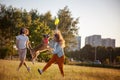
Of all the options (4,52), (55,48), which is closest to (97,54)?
(4,52)

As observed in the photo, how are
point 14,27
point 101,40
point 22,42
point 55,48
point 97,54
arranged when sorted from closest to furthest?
point 55,48 < point 22,42 < point 14,27 < point 101,40 < point 97,54

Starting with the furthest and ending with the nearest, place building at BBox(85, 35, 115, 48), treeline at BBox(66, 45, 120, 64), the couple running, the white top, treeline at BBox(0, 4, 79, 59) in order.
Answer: treeline at BBox(66, 45, 120, 64) < building at BBox(85, 35, 115, 48) < treeline at BBox(0, 4, 79, 59) < the white top < the couple running

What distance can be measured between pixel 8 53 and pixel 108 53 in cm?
2497

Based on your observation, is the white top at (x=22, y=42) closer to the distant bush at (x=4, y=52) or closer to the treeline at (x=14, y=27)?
the treeline at (x=14, y=27)

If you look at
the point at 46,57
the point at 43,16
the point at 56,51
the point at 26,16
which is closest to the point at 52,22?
the point at 43,16

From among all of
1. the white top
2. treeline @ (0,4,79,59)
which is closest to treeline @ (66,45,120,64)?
treeline @ (0,4,79,59)

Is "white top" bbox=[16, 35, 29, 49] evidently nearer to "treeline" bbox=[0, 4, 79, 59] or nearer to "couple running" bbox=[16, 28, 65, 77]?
"couple running" bbox=[16, 28, 65, 77]

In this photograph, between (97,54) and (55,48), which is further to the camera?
(97,54)

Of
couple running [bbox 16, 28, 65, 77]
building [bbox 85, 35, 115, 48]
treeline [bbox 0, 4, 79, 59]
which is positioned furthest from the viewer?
building [bbox 85, 35, 115, 48]

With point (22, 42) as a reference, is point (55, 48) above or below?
below

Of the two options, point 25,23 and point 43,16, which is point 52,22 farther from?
point 25,23

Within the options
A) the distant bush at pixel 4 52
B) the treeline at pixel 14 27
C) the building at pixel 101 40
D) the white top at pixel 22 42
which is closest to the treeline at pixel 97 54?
the building at pixel 101 40

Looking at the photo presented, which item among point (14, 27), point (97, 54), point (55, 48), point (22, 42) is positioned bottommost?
point (97, 54)

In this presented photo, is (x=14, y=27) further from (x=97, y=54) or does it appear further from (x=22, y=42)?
(x=97, y=54)
